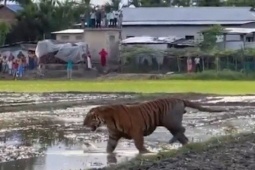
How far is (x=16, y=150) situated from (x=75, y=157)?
1.59 meters

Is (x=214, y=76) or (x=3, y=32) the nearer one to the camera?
(x=214, y=76)

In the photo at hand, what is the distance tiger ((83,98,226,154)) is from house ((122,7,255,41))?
55.3 meters

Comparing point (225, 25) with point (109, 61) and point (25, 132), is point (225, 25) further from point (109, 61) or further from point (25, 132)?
point (25, 132)

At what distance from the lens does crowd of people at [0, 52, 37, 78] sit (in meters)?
57.6

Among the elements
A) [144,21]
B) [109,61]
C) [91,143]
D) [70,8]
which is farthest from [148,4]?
[91,143]

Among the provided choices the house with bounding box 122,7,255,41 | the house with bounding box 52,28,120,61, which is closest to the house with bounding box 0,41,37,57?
the house with bounding box 52,28,120,61

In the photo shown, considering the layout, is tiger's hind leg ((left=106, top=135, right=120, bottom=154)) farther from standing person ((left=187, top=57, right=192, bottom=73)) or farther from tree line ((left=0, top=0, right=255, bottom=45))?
tree line ((left=0, top=0, right=255, bottom=45))

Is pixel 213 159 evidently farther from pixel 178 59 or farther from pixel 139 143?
pixel 178 59

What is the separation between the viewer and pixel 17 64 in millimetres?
57281

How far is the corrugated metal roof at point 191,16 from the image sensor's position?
238 ft

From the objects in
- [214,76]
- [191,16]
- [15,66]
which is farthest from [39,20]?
[214,76]

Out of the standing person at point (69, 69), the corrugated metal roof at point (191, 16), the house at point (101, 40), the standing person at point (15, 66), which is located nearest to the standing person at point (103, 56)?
the house at point (101, 40)

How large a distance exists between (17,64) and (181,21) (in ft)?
64.1

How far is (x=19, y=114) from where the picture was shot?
2564cm
